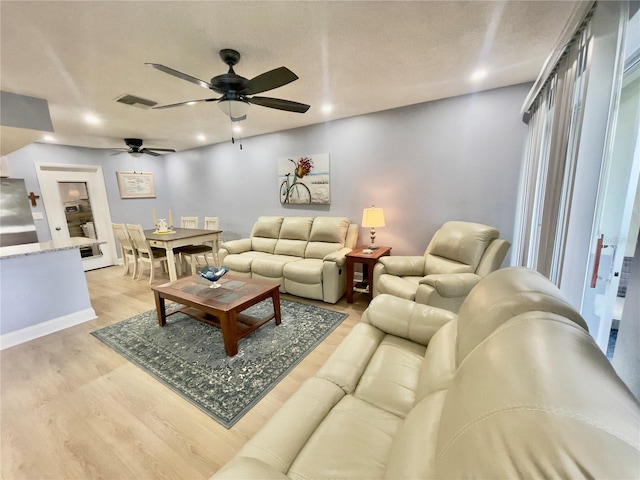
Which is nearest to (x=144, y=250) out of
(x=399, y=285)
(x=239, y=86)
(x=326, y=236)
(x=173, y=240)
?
(x=173, y=240)

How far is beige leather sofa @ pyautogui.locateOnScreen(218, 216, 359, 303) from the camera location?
3164 millimetres

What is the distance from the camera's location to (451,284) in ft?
7.26

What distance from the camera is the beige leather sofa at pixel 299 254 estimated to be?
10.4 feet

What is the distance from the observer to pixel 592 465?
0.38 meters

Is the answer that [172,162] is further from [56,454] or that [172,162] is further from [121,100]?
[56,454]

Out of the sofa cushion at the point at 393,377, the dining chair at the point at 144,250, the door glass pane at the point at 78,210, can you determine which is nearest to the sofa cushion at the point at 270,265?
the dining chair at the point at 144,250

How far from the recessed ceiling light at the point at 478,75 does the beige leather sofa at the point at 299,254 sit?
211 cm

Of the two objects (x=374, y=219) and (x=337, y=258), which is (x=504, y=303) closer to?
(x=337, y=258)

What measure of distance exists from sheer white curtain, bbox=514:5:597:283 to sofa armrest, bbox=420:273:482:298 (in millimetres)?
530

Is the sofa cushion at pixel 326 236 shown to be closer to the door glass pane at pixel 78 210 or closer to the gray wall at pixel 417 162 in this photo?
the gray wall at pixel 417 162

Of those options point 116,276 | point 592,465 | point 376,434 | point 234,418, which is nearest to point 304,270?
point 234,418

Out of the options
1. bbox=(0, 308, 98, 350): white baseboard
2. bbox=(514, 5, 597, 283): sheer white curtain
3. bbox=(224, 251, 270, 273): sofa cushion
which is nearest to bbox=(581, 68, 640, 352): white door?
bbox=(514, 5, 597, 283): sheer white curtain

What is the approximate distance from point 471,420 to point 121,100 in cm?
386

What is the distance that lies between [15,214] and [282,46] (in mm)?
5007
